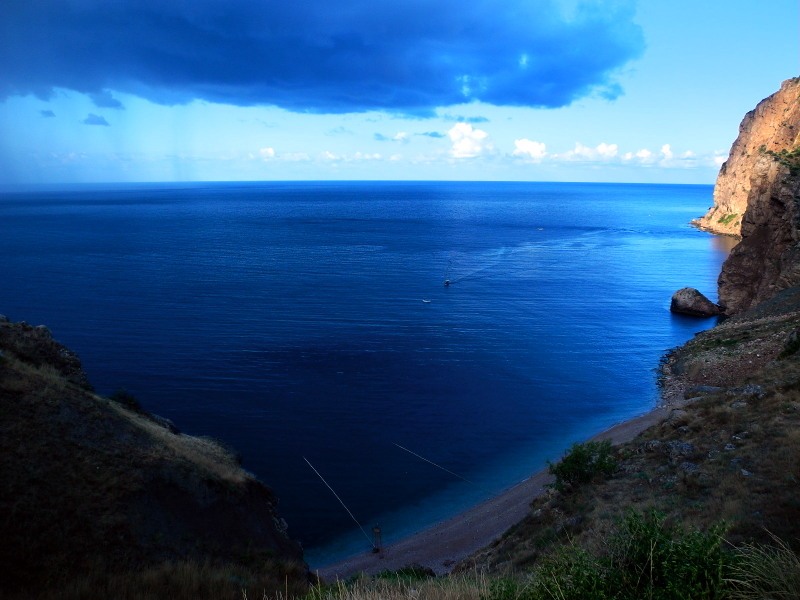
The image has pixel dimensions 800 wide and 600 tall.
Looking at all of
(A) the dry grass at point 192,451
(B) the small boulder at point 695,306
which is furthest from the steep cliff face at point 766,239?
(A) the dry grass at point 192,451

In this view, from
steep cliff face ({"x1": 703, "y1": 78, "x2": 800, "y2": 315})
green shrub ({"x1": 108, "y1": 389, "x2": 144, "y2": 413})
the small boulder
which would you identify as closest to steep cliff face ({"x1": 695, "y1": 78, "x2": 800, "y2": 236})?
steep cliff face ({"x1": 703, "y1": 78, "x2": 800, "y2": 315})

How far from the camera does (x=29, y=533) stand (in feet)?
46.3

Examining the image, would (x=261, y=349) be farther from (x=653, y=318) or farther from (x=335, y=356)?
(x=653, y=318)

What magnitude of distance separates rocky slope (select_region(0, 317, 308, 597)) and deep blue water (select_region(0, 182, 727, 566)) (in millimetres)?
5264

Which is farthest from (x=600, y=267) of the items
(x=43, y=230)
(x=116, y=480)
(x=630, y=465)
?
(x=43, y=230)

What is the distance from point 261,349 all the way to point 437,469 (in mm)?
19226

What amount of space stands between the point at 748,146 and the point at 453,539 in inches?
4295

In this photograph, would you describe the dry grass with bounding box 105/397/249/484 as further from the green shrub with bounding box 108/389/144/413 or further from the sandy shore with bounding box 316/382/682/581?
the sandy shore with bounding box 316/382/682/581

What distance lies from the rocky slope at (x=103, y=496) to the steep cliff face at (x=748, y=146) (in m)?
73.0

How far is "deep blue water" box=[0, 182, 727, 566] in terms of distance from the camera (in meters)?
27.6

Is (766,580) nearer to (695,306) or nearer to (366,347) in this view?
(366,347)

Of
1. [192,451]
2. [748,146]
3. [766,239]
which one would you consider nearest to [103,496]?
[192,451]

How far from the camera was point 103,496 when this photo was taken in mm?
16281

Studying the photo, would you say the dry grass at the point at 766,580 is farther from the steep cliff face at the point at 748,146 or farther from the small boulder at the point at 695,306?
the steep cliff face at the point at 748,146
